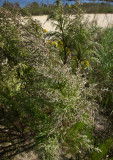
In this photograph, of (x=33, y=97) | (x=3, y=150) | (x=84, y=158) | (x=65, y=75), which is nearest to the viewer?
(x=65, y=75)

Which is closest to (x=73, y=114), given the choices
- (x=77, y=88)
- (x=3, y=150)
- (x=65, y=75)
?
(x=77, y=88)

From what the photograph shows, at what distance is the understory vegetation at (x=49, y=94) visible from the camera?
4.41 ft

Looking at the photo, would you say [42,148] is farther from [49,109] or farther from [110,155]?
[110,155]

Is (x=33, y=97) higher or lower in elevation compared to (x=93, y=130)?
higher

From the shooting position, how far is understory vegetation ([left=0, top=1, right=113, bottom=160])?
1.34 meters

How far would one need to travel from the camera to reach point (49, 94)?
1.35 meters

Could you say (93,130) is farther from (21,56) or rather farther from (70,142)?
(21,56)

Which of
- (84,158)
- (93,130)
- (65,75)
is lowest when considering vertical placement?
(84,158)

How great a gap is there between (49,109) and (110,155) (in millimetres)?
1024

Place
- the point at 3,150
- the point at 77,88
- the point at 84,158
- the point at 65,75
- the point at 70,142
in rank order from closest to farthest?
1. the point at 65,75
2. the point at 77,88
3. the point at 70,142
4. the point at 84,158
5. the point at 3,150

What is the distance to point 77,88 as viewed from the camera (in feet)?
4.82

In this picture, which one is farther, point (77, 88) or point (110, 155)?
point (110, 155)

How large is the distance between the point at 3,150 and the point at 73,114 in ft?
4.24

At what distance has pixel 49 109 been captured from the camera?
1.81 metres
